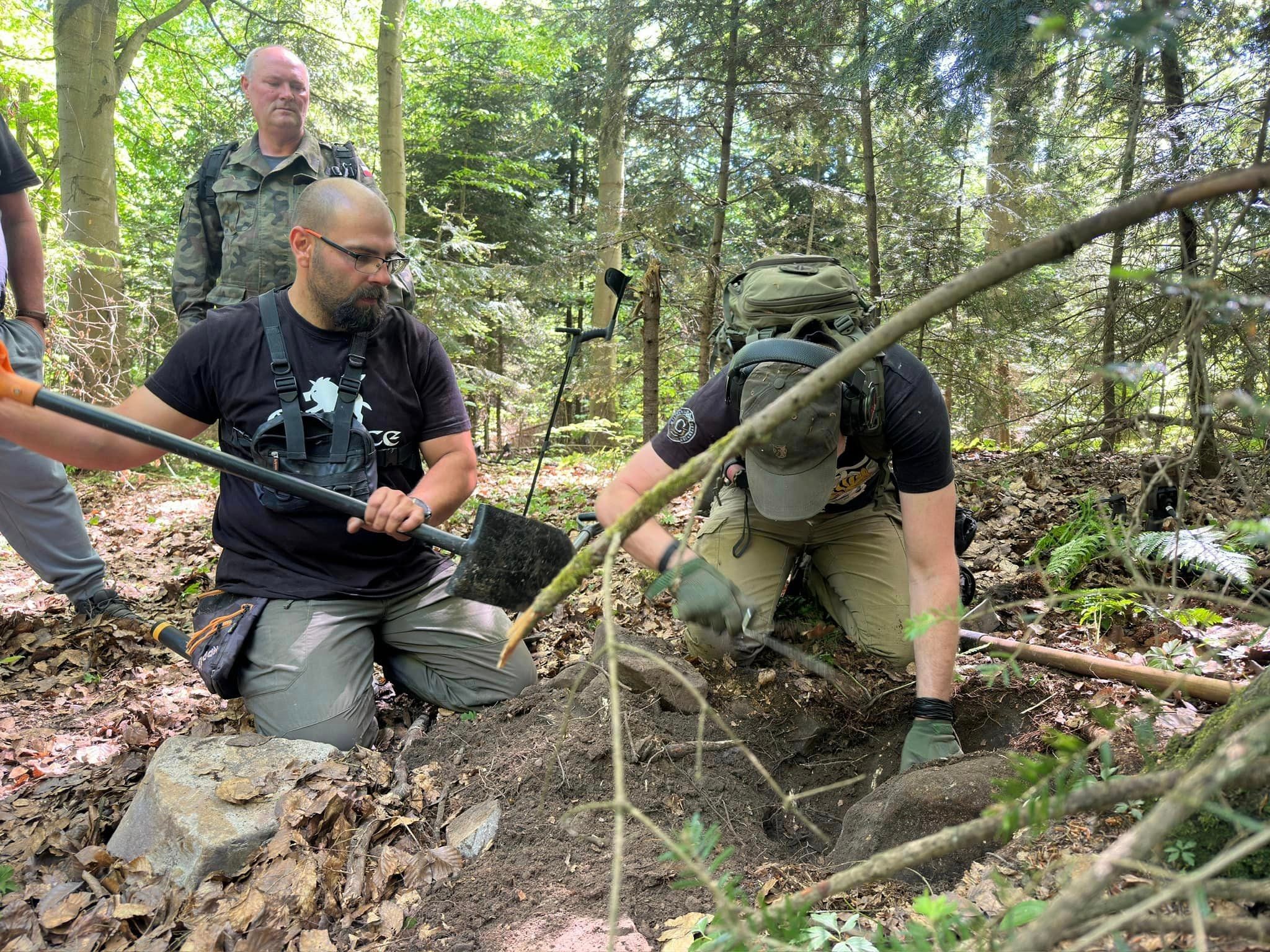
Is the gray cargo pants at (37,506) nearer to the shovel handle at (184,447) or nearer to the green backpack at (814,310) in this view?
the shovel handle at (184,447)

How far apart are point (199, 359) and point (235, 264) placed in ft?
4.19

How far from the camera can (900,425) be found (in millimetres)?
2965

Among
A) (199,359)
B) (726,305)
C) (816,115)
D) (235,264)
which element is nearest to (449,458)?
(199,359)

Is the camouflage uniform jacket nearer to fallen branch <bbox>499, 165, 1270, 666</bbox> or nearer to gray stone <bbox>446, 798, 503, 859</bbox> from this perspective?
gray stone <bbox>446, 798, 503, 859</bbox>

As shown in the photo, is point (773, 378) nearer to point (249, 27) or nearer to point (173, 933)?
point (173, 933)

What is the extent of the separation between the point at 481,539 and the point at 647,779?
3.70ft

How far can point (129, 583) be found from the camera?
205 inches

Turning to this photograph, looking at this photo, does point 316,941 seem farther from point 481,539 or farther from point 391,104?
point 391,104

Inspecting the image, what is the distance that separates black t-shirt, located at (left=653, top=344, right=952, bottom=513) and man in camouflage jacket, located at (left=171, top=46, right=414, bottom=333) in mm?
1965

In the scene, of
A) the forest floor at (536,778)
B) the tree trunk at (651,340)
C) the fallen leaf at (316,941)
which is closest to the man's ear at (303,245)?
the forest floor at (536,778)

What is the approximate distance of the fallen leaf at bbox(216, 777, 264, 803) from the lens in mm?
Result: 2568

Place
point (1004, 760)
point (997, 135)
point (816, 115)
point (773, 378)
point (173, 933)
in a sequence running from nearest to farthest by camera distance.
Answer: point (173, 933), point (1004, 760), point (773, 378), point (816, 115), point (997, 135)

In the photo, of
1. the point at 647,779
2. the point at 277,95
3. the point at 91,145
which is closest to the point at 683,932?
the point at 647,779

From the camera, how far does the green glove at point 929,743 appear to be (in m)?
2.82
